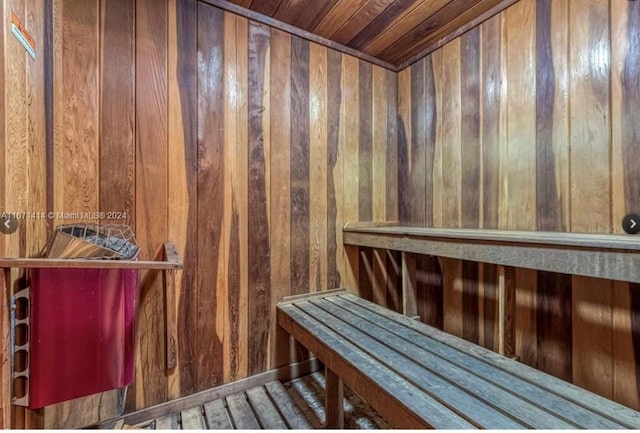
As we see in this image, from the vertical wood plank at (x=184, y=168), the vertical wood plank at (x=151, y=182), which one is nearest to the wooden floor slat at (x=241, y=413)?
the vertical wood plank at (x=184, y=168)

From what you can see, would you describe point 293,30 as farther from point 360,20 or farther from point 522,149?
point 522,149

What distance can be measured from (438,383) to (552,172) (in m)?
1.19

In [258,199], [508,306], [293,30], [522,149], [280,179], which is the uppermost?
[293,30]

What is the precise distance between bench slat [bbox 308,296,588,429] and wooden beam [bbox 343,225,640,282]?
1.45 feet

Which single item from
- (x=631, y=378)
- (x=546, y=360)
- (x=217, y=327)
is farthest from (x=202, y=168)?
(x=631, y=378)

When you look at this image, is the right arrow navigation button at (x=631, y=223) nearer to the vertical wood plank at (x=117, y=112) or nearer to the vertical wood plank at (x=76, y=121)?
the vertical wood plank at (x=117, y=112)

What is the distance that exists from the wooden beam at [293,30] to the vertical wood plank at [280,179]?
5cm

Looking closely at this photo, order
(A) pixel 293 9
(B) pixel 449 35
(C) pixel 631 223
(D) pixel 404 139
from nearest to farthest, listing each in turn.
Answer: (C) pixel 631 223, (A) pixel 293 9, (B) pixel 449 35, (D) pixel 404 139

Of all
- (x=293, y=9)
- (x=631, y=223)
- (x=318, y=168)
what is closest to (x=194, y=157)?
(x=318, y=168)

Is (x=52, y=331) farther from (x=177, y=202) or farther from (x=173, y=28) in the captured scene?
(x=173, y=28)

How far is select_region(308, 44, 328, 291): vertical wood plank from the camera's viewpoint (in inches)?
72.3

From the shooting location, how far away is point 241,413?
140 cm

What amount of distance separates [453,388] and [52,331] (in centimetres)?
131

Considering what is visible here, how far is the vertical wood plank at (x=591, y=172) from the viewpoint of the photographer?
4.03ft
